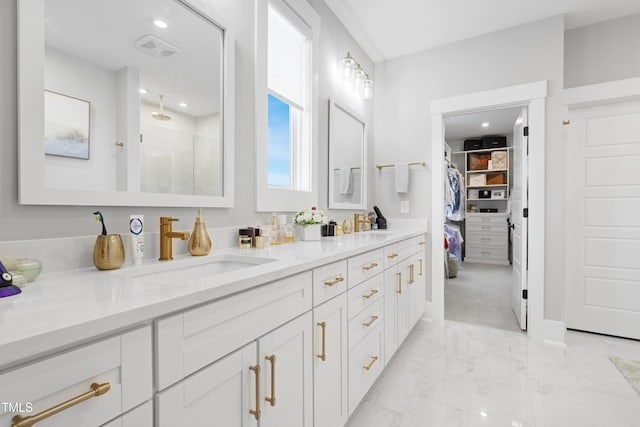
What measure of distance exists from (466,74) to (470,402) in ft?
8.78

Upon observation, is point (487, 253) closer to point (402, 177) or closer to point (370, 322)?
point (402, 177)

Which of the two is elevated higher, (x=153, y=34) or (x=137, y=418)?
(x=153, y=34)

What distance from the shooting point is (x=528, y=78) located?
8.48 feet

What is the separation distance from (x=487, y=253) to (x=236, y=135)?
5827mm

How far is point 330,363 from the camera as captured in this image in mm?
1259

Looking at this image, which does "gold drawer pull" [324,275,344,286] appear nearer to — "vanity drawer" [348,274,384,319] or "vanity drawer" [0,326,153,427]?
"vanity drawer" [348,274,384,319]

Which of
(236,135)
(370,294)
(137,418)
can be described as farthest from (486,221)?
(137,418)

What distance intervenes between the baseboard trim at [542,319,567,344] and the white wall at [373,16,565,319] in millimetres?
51

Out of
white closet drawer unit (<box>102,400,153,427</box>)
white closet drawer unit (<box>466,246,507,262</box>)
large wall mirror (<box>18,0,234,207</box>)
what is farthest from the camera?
white closet drawer unit (<box>466,246,507,262</box>)

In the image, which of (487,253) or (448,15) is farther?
(487,253)

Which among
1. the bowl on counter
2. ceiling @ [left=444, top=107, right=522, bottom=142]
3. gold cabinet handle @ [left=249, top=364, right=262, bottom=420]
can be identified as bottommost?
gold cabinet handle @ [left=249, top=364, right=262, bottom=420]

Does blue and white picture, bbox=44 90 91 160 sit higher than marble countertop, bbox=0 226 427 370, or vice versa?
blue and white picture, bbox=44 90 91 160

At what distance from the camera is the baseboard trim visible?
246cm

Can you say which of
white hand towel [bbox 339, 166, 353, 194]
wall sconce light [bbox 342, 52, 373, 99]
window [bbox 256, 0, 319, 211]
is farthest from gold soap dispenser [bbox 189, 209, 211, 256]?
wall sconce light [bbox 342, 52, 373, 99]
